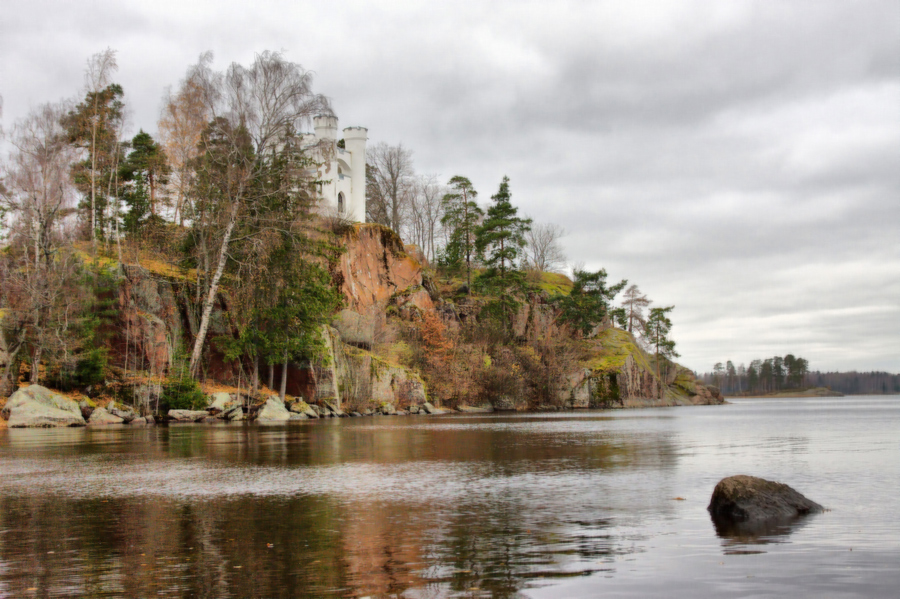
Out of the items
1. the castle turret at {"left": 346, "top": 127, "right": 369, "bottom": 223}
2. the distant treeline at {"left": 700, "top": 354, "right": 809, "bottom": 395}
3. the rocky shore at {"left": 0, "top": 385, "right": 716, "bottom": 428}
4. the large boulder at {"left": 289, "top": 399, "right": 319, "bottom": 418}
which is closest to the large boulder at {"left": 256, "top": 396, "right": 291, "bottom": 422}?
the rocky shore at {"left": 0, "top": 385, "right": 716, "bottom": 428}

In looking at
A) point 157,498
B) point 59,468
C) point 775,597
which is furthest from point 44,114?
point 775,597

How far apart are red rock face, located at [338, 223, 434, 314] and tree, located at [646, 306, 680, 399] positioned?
37.6 meters

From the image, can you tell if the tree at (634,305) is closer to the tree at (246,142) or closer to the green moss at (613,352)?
the green moss at (613,352)

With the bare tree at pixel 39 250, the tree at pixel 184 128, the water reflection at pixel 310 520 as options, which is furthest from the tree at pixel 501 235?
the water reflection at pixel 310 520

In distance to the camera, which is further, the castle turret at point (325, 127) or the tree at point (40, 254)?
the castle turret at point (325, 127)

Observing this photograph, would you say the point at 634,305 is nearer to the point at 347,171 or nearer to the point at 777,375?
the point at 347,171

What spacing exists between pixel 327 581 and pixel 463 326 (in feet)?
202

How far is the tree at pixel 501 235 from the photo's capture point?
7369 cm

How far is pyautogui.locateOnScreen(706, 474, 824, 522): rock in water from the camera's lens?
905cm

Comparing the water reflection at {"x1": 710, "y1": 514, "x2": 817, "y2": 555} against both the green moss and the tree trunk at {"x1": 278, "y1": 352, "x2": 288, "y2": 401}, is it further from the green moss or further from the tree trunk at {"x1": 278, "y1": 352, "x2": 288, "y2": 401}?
the green moss

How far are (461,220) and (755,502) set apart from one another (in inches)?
2851

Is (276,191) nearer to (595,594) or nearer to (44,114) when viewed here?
(44,114)

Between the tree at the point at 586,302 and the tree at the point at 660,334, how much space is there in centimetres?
1123

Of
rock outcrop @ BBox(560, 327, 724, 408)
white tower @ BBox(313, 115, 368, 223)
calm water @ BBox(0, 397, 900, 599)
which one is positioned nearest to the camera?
calm water @ BBox(0, 397, 900, 599)
